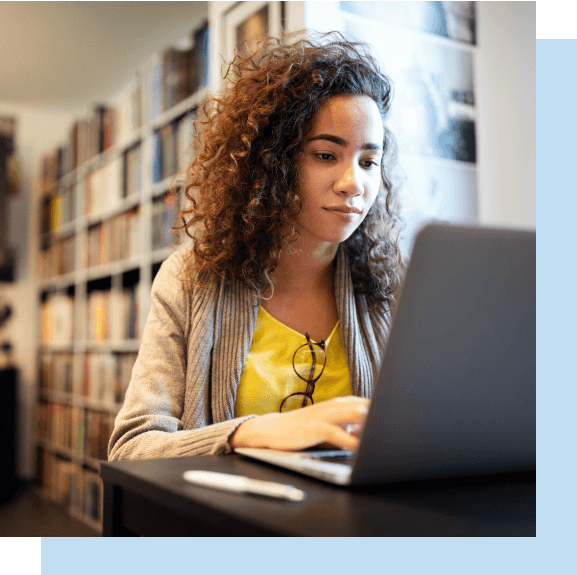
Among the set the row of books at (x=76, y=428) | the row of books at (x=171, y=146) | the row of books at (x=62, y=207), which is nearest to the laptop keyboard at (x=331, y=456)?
the row of books at (x=171, y=146)

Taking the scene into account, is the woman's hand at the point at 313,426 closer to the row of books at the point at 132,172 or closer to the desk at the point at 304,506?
the desk at the point at 304,506

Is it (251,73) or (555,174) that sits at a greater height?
(251,73)

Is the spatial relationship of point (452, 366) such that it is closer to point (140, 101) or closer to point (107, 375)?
point (140, 101)

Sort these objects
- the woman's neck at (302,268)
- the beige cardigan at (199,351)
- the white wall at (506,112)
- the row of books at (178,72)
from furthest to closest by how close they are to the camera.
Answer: the row of books at (178,72) → the white wall at (506,112) → the woman's neck at (302,268) → the beige cardigan at (199,351)

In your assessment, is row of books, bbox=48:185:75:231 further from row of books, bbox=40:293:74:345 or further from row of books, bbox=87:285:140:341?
row of books, bbox=87:285:140:341

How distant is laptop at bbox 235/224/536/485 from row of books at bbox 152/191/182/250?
1.98 meters

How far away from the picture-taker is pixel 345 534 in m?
0.40

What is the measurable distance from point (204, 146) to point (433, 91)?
0.87 metres

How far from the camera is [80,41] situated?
311 cm

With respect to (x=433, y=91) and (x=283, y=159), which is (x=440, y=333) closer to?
(x=283, y=159)

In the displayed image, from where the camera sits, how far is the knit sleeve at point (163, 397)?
2.43ft

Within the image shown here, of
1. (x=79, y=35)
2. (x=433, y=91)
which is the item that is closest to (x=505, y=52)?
(x=433, y=91)

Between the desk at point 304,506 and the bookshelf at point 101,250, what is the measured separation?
5.59ft

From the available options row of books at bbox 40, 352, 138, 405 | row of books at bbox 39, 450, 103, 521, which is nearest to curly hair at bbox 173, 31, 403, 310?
row of books at bbox 40, 352, 138, 405
